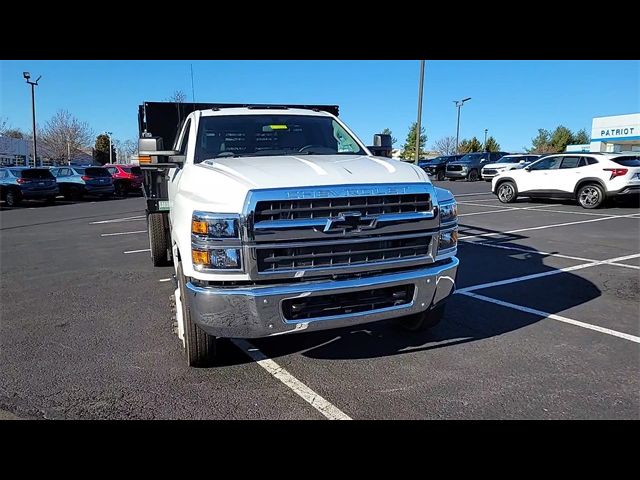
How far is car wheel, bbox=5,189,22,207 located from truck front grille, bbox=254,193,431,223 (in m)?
21.7

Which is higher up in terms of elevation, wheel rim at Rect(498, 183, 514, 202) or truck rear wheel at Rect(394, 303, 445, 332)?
wheel rim at Rect(498, 183, 514, 202)

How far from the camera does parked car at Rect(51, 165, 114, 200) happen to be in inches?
917

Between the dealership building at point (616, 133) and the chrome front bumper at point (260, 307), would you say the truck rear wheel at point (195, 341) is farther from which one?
the dealership building at point (616, 133)

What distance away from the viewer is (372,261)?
3.35 metres

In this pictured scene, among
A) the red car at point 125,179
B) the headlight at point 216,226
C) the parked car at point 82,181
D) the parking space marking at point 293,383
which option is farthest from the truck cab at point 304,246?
the red car at point 125,179

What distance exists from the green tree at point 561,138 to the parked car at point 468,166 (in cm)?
5695

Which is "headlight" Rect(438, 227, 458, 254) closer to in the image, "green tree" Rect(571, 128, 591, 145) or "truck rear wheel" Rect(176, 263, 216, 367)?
"truck rear wheel" Rect(176, 263, 216, 367)

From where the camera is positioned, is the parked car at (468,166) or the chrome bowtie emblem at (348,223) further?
the parked car at (468,166)

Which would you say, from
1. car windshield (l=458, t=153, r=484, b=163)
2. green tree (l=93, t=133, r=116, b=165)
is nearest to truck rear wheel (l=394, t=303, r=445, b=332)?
car windshield (l=458, t=153, r=484, b=163)

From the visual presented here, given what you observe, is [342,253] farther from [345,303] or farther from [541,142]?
[541,142]

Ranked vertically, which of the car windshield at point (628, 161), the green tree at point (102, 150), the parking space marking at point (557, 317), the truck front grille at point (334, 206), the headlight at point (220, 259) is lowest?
the parking space marking at point (557, 317)

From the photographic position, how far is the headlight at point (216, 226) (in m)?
3.06
